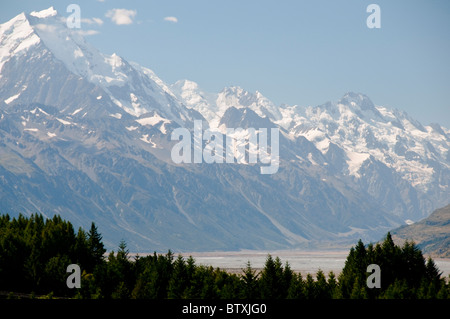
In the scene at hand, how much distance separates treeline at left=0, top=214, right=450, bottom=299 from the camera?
524 ft

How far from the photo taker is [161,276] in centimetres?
17588

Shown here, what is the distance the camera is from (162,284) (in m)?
172

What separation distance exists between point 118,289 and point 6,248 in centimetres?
3340

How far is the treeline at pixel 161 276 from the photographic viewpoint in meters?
160
